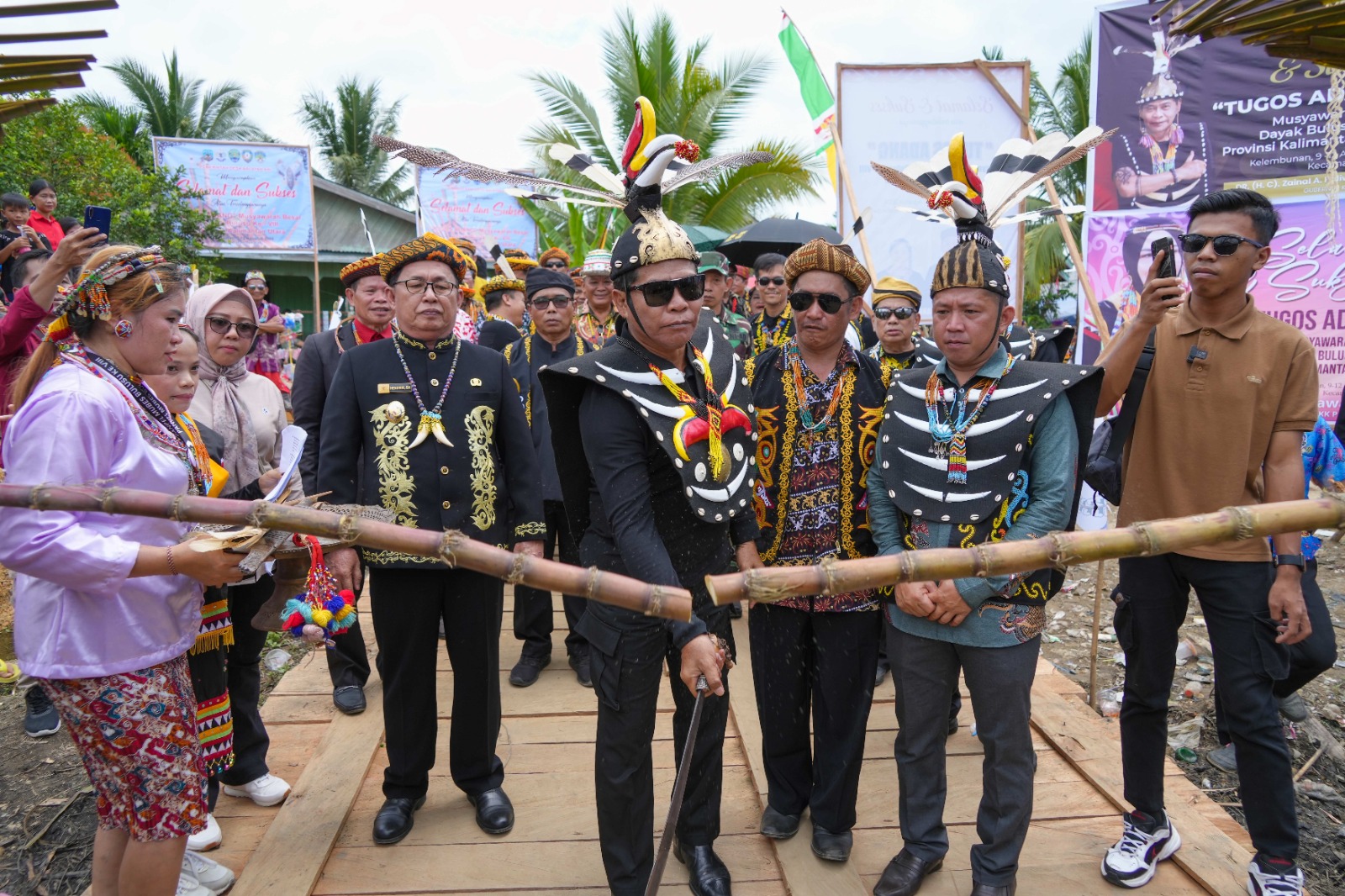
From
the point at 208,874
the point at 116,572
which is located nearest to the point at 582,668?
the point at 208,874

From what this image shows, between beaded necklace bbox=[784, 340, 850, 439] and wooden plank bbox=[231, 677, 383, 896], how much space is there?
7.67 ft

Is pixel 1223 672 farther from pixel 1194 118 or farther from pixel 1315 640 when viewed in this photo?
pixel 1194 118

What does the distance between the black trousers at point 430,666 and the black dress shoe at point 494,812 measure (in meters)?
0.04

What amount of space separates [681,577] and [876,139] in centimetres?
595

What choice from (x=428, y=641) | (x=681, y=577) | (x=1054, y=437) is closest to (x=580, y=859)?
(x=428, y=641)

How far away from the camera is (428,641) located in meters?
3.25

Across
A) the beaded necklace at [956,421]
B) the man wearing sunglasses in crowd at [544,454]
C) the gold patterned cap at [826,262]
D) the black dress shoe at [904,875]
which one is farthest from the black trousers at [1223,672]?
the man wearing sunglasses in crowd at [544,454]

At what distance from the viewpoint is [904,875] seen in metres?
2.90

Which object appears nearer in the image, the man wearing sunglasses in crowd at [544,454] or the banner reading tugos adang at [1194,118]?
the man wearing sunglasses in crowd at [544,454]

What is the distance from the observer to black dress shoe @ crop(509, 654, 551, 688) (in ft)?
15.1

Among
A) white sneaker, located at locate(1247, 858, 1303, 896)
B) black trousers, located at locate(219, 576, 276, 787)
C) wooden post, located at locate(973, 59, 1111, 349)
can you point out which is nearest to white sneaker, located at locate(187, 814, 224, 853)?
black trousers, located at locate(219, 576, 276, 787)

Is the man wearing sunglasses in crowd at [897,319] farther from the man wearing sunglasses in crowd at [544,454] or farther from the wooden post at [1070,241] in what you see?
the man wearing sunglasses in crowd at [544,454]

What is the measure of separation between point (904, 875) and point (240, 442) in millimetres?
3107

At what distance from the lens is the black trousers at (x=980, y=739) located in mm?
2713
